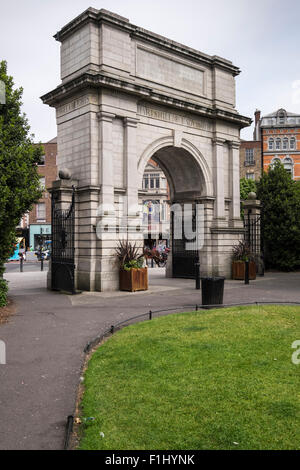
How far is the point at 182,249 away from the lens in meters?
19.9

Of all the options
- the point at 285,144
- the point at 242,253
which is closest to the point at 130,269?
the point at 242,253

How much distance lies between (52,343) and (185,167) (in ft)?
44.3

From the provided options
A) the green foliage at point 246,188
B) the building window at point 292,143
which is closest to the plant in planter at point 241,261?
the green foliage at point 246,188

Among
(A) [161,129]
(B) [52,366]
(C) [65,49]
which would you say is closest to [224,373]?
(B) [52,366]

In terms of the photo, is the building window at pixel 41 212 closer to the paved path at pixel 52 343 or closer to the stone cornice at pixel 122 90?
the stone cornice at pixel 122 90

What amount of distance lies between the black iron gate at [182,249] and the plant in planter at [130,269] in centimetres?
495

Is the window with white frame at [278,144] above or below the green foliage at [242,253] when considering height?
above

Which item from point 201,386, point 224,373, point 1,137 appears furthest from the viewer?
point 1,137

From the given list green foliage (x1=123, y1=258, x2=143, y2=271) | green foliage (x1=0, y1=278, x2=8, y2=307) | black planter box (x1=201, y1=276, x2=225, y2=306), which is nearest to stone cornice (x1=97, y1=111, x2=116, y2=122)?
green foliage (x1=123, y1=258, x2=143, y2=271)

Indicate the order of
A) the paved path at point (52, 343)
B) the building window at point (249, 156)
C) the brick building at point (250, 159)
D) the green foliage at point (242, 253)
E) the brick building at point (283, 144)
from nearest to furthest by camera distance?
the paved path at point (52, 343) < the green foliage at point (242, 253) < the brick building at point (283, 144) < the brick building at point (250, 159) < the building window at point (249, 156)

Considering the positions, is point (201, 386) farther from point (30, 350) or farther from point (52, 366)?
point (30, 350)

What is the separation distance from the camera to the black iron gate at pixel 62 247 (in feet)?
46.3

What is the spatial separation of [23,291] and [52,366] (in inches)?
368

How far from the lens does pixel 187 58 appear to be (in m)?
18.2
